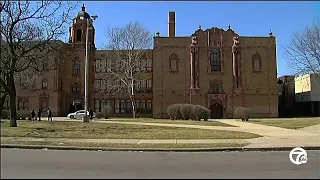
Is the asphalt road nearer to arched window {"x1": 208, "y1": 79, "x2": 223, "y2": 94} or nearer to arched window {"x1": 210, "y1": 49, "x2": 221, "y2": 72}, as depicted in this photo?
arched window {"x1": 208, "y1": 79, "x2": 223, "y2": 94}

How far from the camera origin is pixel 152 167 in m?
10.4

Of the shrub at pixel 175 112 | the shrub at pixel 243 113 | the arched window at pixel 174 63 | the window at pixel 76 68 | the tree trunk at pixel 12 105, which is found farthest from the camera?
the window at pixel 76 68

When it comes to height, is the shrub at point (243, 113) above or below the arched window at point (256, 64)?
below

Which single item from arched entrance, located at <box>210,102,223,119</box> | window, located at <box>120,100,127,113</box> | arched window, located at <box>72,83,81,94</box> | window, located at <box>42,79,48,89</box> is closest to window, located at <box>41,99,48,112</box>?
window, located at <box>42,79,48,89</box>

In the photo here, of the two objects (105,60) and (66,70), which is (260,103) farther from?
(66,70)

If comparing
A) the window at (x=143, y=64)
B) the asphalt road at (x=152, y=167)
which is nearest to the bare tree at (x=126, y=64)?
the window at (x=143, y=64)

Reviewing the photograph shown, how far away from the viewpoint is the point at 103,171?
31.3ft

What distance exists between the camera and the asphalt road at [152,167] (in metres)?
9.03

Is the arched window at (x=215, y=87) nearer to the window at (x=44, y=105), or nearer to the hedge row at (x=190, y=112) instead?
the hedge row at (x=190, y=112)

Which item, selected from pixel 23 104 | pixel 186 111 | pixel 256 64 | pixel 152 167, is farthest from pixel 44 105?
pixel 152 167

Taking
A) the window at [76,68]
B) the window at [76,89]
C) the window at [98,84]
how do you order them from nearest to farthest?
1. the window at [98,84]
2. the window at [76,89]
3. the window at [76,68]

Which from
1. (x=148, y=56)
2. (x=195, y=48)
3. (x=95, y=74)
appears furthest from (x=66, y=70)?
(x=195, y=48)

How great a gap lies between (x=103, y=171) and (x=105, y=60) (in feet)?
190

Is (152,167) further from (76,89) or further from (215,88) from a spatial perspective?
(76,89)
